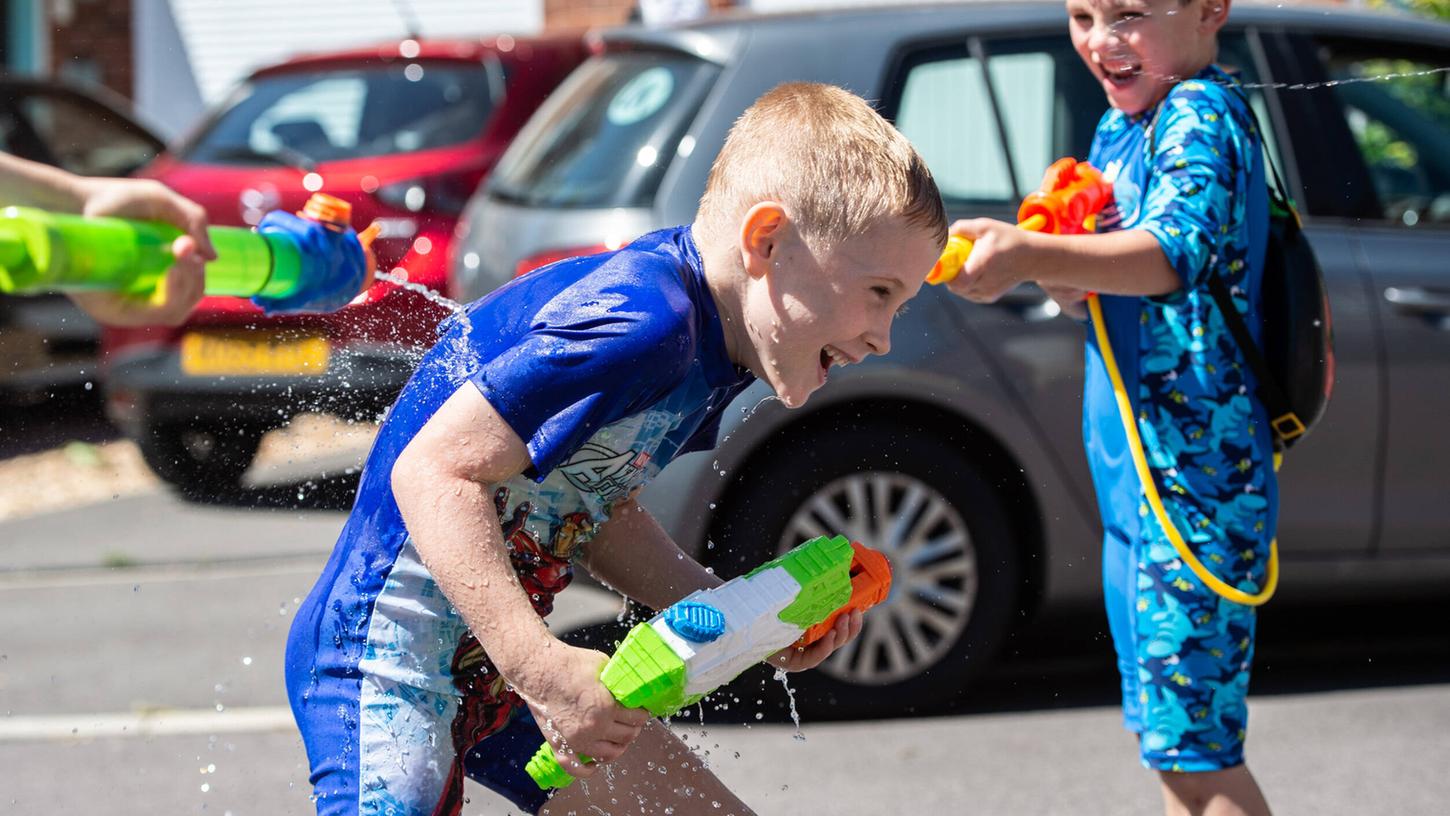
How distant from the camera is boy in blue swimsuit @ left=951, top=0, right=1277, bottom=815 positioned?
8.58ft

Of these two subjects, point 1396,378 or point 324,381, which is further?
point 1396,378

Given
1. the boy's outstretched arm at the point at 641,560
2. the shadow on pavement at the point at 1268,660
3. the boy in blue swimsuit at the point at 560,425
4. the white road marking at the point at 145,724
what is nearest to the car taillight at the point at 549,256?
the shadow on pavement at the point at 1268,660

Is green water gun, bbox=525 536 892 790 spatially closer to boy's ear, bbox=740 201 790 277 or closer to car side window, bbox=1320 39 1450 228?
boy's ear, bbox=740 201 790 277

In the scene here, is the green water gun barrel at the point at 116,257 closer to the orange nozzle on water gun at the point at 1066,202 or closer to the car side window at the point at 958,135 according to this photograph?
the orange nozzle on water gun at the point at 1066,202

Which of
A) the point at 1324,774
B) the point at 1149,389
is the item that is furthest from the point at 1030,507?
the point at 1149,389

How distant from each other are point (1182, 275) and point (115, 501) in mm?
6684

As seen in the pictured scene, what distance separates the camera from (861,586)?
1.99 meters

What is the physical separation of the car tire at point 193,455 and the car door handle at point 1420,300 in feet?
9.80

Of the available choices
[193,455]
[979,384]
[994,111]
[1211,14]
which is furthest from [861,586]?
[193,455]

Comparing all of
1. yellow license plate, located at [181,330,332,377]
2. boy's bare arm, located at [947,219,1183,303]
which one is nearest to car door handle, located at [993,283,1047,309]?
boy's bare arm, located at [947,219,1183,303]

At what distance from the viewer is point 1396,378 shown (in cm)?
422

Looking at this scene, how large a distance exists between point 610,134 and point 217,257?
7.30 ft

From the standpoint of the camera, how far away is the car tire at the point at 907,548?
4.14m

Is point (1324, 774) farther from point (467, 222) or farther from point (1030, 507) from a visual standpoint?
point (467, 222)
